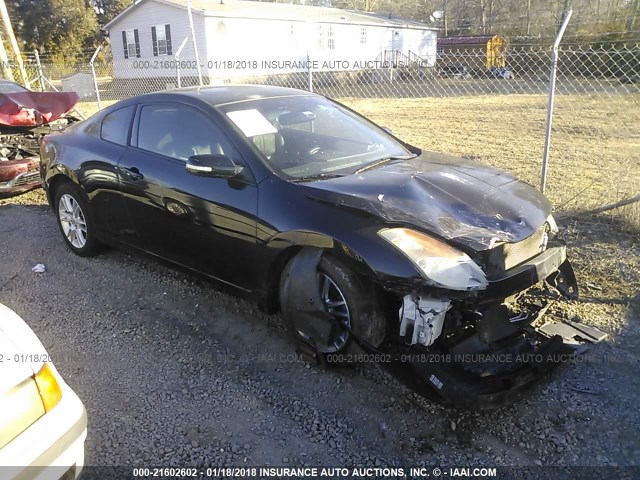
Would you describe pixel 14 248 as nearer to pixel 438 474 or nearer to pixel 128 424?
pixel 128 424

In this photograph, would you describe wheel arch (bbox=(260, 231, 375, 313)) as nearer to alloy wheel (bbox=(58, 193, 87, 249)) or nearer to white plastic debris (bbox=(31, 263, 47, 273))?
alloy wheel (bbox=(58, 193, 87, 249))

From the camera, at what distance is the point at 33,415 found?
187 cm

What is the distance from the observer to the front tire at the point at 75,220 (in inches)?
182

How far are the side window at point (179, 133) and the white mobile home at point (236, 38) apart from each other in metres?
19.5

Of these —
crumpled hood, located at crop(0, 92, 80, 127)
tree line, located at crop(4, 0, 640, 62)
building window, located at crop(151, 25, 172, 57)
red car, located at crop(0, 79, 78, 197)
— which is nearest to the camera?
red car, located at crop(0, 79, 78, 197)

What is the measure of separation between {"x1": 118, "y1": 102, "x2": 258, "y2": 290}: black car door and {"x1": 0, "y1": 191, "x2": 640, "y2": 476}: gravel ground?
455 mm

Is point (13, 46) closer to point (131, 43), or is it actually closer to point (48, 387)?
point (131, 43)

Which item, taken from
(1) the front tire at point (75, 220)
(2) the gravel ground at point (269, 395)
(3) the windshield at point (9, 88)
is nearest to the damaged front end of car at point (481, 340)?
(2) the gravel ground at point (269, 395)

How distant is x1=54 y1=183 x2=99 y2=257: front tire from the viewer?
15.1 ft

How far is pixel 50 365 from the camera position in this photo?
2049 mm

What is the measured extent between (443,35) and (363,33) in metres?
15.5

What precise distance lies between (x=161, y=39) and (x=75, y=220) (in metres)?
25.7

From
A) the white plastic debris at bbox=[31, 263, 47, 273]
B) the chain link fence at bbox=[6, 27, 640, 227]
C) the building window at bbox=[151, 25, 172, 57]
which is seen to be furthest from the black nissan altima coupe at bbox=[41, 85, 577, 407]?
the building window at bbox=[151, 25, 172, 57]

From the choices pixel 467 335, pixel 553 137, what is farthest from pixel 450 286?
pixel 553 137
